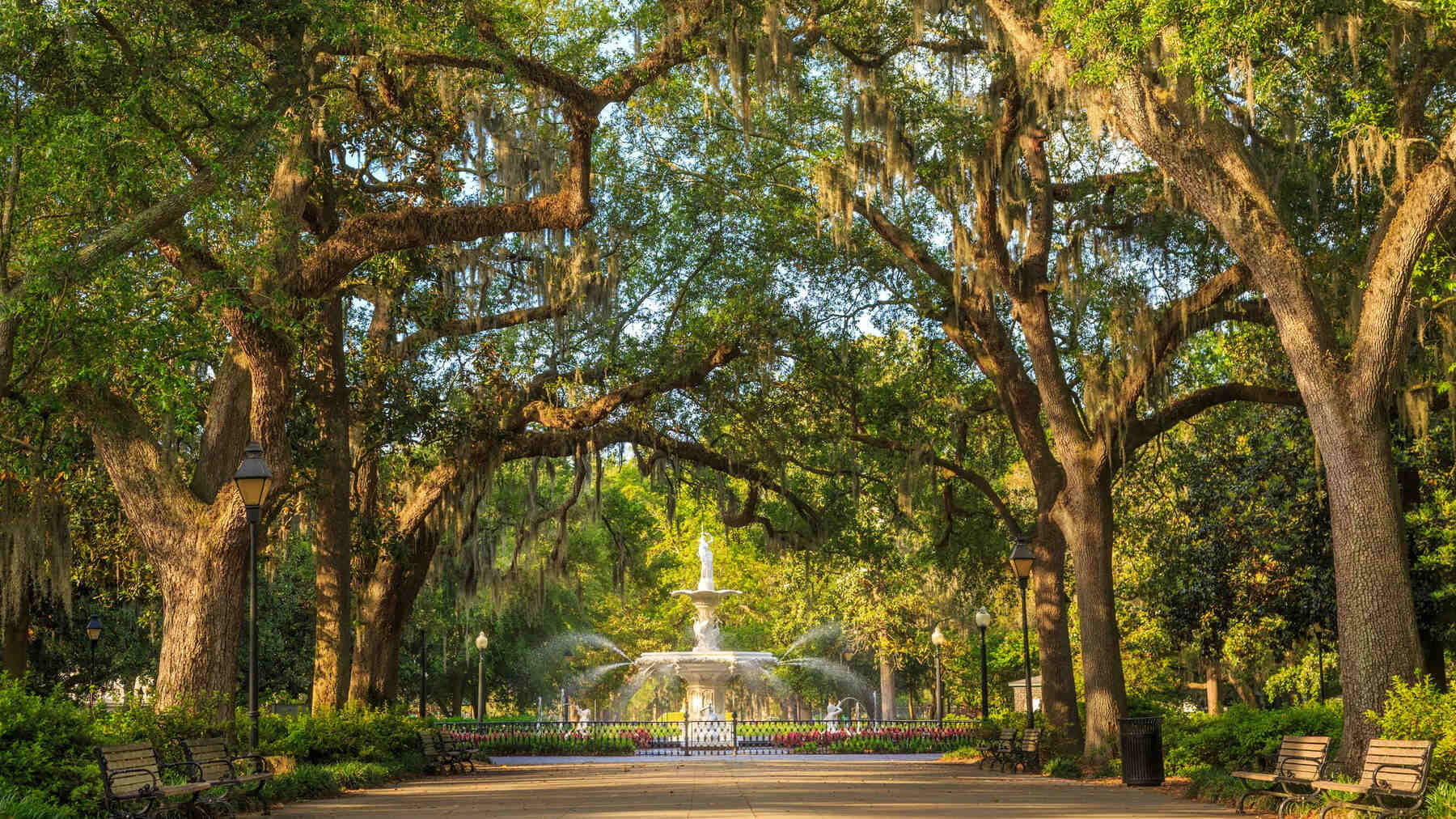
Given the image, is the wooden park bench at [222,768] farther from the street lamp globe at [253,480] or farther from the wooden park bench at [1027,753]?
the wooden park bench at [1027,753]

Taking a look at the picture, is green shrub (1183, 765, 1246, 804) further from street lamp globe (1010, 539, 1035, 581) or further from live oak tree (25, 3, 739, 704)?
live oak tree (25, 3, 739, 704)

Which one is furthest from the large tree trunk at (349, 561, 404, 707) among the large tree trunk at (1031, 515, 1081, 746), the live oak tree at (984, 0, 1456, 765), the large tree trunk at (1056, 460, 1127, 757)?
the live oak tree at (984, 0, 1456, 765)

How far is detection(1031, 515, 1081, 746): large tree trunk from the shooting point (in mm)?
21719

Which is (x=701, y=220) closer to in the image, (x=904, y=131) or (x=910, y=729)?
(x=904, y=131)

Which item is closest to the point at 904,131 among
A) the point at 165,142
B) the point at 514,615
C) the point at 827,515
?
the point at 827,515

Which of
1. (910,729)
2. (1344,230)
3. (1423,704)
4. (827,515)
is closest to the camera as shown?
(1423,704)

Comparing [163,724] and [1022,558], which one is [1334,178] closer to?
[1022,558]

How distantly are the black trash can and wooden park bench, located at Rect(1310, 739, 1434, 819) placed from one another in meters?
5.61

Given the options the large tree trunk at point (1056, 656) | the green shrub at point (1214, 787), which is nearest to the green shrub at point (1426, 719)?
the green shrub at point (1214, 787)

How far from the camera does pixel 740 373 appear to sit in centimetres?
2323

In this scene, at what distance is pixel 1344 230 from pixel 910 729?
61.1 ft

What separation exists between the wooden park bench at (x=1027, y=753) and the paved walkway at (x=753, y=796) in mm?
731

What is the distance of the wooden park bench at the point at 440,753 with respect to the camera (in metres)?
22.1

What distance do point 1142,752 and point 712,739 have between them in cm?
1679
